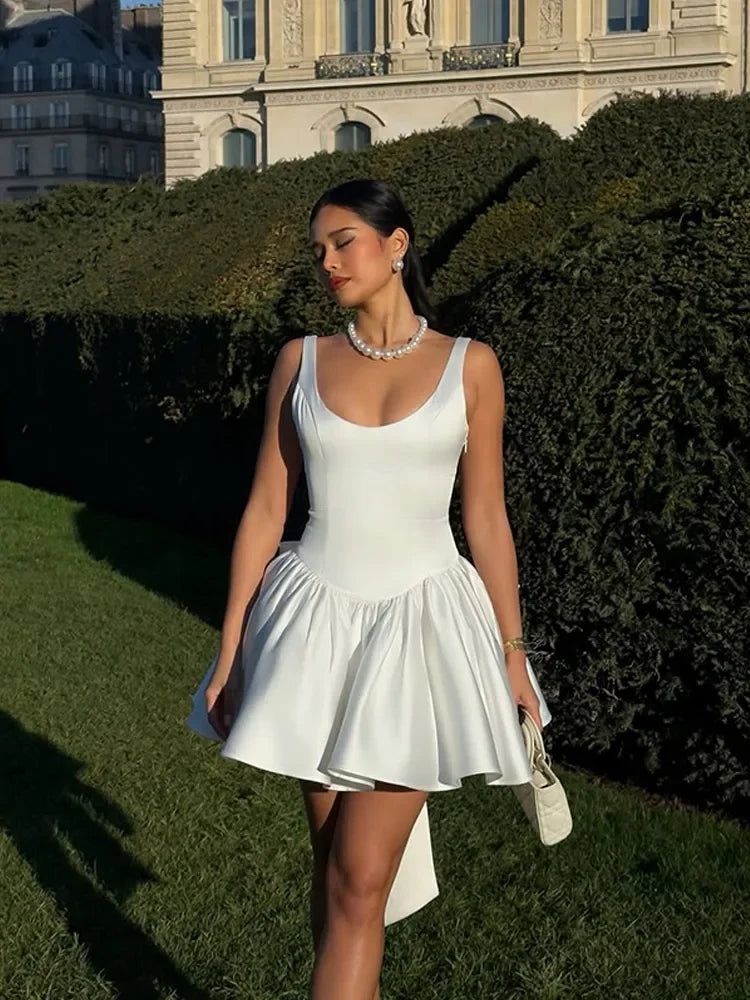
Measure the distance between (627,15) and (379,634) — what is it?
157 ft

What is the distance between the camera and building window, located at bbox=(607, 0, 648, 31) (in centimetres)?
4841

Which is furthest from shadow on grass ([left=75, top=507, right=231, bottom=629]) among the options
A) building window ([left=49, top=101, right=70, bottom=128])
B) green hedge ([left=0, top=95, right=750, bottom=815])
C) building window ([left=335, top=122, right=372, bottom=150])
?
building window ([left=49, top=101, right=70, bottom=128])

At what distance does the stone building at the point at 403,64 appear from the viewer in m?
47.6

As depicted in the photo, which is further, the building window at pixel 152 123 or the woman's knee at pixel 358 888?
the building window at pixel 152 123

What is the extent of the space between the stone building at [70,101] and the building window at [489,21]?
42.4 meters

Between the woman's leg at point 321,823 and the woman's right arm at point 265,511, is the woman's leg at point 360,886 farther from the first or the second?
the woman's right arm at point 265,511

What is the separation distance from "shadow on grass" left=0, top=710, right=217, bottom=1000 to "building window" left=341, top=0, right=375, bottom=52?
48.8 metres

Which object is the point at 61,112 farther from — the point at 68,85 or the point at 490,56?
the point at 490,56

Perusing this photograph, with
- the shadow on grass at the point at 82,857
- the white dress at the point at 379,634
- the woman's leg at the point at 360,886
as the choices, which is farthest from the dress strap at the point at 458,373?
Answer: the shadow on grass at the point at 82,857

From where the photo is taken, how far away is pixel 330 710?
3.46 meters

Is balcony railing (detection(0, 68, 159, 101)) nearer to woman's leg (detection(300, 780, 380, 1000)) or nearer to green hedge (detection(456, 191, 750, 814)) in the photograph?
green hedge (detection(456, 191, 750, 814))

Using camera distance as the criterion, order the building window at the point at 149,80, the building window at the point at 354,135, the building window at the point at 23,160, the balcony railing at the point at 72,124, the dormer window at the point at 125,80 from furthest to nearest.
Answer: the building window at the point at 149,80 < the dormer window at the point at 125,80 < the building window at the point at 23,160 < the balcony railing at the point at 72,124 < the building window at the point at 354,135

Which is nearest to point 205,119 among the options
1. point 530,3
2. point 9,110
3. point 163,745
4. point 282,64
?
point 282,64

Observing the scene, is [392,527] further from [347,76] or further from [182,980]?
[347,76]
